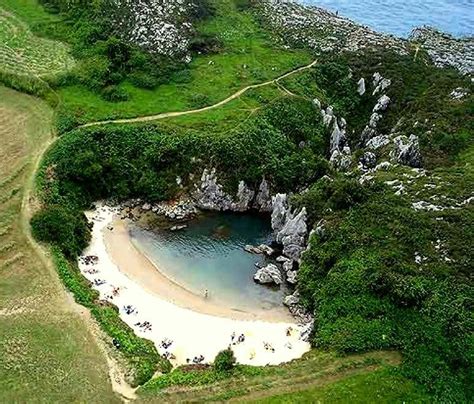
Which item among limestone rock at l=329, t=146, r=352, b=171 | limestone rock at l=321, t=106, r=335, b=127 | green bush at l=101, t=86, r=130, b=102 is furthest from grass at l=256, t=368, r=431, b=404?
green bush at l=101, t=86, r=130, b=102

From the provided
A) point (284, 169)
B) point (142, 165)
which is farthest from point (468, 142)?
→ point (142, 165)

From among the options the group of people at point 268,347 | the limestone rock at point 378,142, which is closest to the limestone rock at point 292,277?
the group of people at point 268,347

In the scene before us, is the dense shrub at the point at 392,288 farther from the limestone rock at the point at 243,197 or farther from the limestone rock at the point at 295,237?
the limestone rock at the point at 243,197

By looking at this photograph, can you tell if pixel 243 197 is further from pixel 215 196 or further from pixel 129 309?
pixel 129 309

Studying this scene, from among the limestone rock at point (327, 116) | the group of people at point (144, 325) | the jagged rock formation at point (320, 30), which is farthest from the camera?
the jagged rock formation at point (320, 30)

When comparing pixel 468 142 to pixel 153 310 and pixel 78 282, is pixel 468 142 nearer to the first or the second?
pixel 153 310

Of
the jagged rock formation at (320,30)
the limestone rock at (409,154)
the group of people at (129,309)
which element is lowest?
the group of people at (129,309)

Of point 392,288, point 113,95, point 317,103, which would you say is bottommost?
point 113,95

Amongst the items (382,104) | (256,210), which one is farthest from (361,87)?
(256,210)
